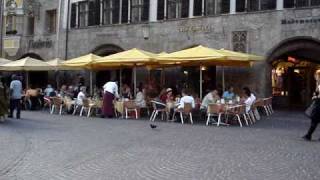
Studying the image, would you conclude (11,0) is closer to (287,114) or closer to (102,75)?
(102,75)

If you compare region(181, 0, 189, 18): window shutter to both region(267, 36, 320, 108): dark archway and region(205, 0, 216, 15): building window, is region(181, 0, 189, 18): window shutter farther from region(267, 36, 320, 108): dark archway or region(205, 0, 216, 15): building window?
region(267, 36, 320, 108): dark archway

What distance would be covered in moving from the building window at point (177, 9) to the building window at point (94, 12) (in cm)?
476

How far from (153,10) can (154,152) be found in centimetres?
1648

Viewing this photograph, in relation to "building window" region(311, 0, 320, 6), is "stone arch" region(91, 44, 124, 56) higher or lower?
lower

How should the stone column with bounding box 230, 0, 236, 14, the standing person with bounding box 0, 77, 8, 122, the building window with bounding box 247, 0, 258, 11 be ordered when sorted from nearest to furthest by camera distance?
the standing person with bounding box 0, 77, 8, 122, the building window with bounding box 247, 0, 258, 11, the stone column with bounding box 230, 0, 236, 14

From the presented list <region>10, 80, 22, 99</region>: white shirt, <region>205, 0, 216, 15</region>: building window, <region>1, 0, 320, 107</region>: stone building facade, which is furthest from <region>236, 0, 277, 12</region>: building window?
<region>10, 80, 22, 99</region>: white shirt

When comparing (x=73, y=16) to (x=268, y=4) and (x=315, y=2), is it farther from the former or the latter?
(x=315, y=2)

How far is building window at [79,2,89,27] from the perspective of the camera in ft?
96.5

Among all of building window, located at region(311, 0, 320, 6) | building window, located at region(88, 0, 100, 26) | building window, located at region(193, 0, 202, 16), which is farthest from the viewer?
building window, located at region(88, 0, 100, 26)

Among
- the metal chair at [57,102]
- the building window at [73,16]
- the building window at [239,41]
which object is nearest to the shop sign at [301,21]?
the building window at [239,41]

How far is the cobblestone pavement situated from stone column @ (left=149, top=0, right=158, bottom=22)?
34.6 feet

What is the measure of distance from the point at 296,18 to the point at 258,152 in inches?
484

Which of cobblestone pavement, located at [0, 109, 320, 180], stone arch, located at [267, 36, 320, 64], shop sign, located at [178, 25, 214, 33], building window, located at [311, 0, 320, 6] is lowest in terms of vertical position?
cobblestone pavement, located at [0, 109, 320, 180]

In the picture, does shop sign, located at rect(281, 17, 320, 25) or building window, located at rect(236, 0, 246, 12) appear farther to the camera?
building window, located at rect(236, 0, 246, 12)
